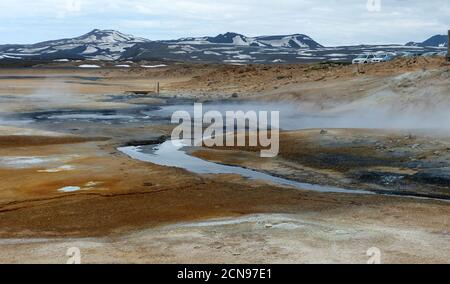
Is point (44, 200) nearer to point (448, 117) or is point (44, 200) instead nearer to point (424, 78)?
point (448, 117)

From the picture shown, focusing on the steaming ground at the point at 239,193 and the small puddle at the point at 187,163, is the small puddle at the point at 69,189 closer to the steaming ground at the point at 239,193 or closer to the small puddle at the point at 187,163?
the steaming ground at the point at 239,193

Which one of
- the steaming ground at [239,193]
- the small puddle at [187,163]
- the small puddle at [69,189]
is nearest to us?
the steaming ground at [239,193]

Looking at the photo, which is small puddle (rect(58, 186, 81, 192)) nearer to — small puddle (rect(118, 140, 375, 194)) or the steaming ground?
the steaming ground

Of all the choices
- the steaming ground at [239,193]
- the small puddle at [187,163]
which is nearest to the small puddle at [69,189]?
the steaming ground at [239,193]

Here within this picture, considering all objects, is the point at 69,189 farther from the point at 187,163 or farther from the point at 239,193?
the point at 187,163

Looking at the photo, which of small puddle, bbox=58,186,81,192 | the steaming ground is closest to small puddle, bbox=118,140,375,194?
the steaming ground

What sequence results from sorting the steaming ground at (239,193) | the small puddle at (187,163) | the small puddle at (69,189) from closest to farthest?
the steaming ground at (239,193) → the small puddle at (69,189) → the small puddle at (187,163)
